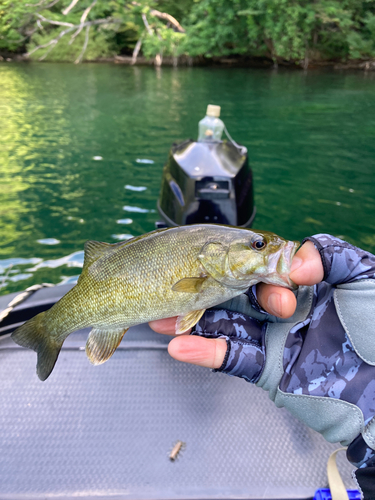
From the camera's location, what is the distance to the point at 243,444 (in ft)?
8.20

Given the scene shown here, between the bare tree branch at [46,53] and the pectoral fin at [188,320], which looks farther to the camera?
the bare tree branch at [46,53]

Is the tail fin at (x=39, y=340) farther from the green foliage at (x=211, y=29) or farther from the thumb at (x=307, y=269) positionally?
the green foliage at (x=211, y=29)

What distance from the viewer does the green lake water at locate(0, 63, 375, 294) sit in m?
7.90

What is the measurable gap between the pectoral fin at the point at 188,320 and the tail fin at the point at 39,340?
30.0 inches

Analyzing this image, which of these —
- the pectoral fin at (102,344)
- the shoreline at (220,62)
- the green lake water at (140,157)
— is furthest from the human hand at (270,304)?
the shoreline at (220,62)

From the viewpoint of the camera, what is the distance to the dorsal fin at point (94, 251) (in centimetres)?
245

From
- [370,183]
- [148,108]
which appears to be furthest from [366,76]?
[370,183]

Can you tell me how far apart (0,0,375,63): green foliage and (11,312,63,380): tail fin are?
3165cm

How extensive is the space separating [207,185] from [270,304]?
2568 millimetres

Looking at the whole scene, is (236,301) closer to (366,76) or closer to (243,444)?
(243,444)

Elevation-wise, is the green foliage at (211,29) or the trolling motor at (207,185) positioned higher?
the green foliage at (211,29)

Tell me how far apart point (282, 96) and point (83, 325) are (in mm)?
21087

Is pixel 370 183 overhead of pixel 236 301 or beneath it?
beneath

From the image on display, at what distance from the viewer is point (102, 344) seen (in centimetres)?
245
